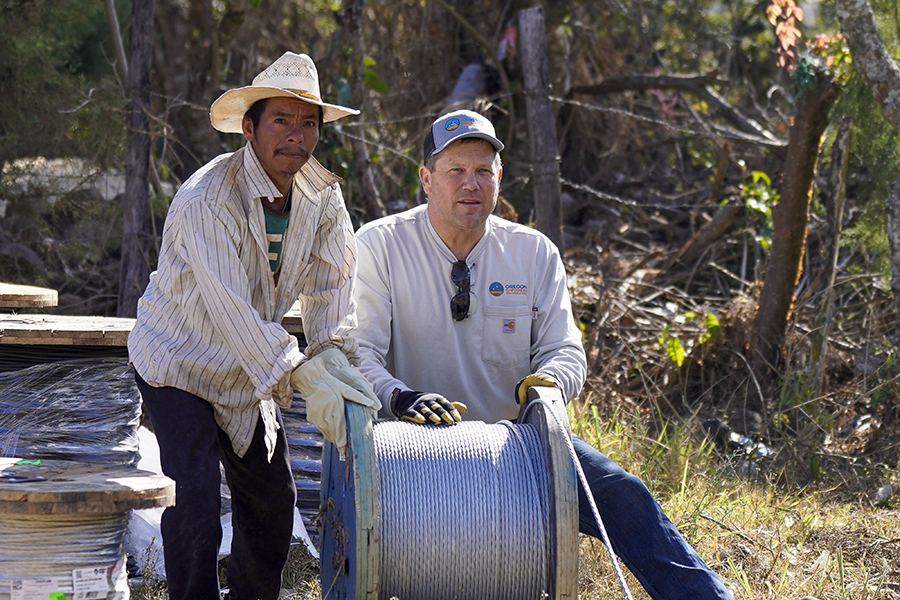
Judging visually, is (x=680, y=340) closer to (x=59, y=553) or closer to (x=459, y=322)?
(x=459, y=322)

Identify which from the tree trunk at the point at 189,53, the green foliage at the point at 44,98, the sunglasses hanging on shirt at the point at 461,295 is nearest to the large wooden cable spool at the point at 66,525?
the sunglasses hanging on shirt at the point at 461,295

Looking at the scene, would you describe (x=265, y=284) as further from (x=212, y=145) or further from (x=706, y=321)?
(x=212, y=145)

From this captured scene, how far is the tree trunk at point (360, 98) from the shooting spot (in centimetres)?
762

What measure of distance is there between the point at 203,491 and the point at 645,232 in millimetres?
7025

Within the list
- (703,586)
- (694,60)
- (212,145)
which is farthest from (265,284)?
(694,60)

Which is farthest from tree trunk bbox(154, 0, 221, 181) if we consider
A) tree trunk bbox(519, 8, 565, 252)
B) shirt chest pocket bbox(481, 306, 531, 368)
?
shirt chest pocket bbox(481, 306, 531, 368)

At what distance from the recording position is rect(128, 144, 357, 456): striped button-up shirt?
327 centimetres

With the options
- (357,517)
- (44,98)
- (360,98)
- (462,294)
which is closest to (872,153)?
(360,98)

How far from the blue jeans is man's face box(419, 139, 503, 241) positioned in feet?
3.72

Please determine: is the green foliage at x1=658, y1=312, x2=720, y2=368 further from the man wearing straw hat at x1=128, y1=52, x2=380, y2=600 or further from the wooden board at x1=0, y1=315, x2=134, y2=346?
the wooden board at x1=0, y1=315, x2=134, y2=346

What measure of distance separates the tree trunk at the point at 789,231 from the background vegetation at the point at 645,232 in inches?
5.5

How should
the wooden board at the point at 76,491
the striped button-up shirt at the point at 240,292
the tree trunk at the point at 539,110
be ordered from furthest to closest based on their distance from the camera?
the tree trunk at the point at 539,110
the striped button-up shirt at the point at 240,292
the wooden board at the point at 76,491

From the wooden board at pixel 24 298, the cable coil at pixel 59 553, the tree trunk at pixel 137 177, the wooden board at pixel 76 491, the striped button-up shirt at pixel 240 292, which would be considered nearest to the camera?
the wooden board at pixel 76 491

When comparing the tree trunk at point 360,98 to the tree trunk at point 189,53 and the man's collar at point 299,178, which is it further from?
the man's collar at point 299,178
